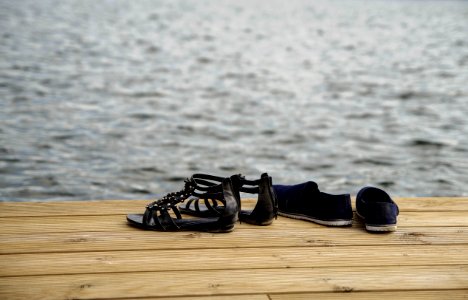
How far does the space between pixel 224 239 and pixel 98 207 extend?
0.64 meters

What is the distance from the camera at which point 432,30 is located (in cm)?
2148

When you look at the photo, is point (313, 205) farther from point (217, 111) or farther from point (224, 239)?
point (217, 111)

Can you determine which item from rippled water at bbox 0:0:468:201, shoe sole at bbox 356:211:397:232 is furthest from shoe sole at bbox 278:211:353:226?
rippled water at bbox 0:0:468:201

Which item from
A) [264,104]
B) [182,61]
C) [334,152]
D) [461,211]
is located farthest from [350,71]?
[461,211]

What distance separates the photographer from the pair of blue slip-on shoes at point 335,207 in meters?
2.65

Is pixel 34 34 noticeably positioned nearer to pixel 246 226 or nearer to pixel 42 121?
pixel 42 121

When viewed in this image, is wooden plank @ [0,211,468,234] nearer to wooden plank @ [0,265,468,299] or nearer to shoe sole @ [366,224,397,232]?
shoe sole @ [366,224,397,232]

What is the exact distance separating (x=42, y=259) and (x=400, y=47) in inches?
613

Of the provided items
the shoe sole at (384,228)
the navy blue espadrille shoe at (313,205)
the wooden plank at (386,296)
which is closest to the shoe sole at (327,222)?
the navy blue espadrille shoe at (313,205)

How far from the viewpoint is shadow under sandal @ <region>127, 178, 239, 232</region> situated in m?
2.62

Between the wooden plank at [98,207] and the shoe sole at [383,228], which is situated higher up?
the wooden plank at [98,207]

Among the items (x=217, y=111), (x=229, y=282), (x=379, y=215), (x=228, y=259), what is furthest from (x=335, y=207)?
(x=217, y=111)

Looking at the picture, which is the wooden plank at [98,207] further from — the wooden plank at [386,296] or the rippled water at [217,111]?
the rippled water at [217,111]

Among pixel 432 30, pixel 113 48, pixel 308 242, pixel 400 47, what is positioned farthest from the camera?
A: pixel 432 30
